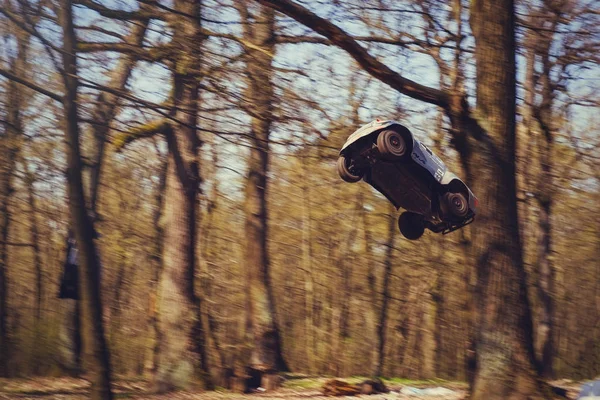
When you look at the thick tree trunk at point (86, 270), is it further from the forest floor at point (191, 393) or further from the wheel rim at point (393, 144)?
the wheel rim at point (393, 144)

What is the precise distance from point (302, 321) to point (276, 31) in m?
24.0

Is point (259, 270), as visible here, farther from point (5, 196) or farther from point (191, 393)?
point (5, 196)

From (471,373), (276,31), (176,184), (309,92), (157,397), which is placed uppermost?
(276,31)

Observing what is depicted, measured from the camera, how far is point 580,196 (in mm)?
22797

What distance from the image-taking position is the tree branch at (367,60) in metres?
10.8

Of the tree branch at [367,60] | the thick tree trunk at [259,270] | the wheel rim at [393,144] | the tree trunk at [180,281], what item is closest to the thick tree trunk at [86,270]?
the tree branch at [367,60]

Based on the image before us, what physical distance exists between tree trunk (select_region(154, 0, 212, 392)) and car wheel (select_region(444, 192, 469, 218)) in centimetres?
464

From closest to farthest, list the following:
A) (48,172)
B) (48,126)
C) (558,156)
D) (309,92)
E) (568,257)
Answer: (309,92) < (48,126) < (48,172) < (558,156) < (568,257)

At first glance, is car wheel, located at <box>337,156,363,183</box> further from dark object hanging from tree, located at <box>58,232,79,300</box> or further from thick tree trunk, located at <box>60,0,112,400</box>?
dark object hanging from tree, located at <box>58,232,79,300</box>

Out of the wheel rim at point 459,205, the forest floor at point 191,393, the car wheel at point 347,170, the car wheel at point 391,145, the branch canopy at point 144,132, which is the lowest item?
the forest floor at point 191,393

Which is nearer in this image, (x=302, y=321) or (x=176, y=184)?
(x=176, y=184)

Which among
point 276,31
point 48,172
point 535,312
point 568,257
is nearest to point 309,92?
point 276,31

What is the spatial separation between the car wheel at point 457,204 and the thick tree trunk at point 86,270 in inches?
187

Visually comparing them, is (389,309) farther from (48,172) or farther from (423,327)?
(48,172)
